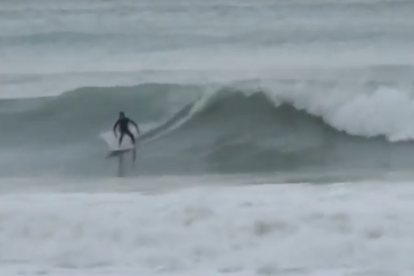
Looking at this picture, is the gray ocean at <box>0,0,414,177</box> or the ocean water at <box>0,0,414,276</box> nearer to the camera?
the ocean water at <box>0,0,414,276</box>

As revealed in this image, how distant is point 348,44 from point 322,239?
13275 mm

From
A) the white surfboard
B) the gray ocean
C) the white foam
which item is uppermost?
the gray ocean

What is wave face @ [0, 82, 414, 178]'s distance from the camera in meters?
12.1

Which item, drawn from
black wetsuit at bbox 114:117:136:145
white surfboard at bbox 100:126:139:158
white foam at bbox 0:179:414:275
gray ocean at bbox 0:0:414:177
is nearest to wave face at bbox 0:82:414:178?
gray ocean at bbox 0:0:414:177

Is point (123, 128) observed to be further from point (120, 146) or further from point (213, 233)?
point (213, 233)

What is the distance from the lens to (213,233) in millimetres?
7633

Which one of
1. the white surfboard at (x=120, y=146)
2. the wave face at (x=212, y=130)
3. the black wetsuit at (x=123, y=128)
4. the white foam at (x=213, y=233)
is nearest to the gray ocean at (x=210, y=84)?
the wave face at (x=212, y=130)

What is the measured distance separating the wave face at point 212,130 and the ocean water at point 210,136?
1.6 inches

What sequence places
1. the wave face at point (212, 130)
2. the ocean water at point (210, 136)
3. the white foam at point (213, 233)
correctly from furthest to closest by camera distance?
1. the wave face at point (212, 130)
2. the ocean water at point (210, 136)
3. the white foam at point (213, 233)

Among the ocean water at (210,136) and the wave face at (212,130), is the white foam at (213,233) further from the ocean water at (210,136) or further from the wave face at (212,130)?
the wave face at (212,130)

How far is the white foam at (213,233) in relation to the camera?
276 inches

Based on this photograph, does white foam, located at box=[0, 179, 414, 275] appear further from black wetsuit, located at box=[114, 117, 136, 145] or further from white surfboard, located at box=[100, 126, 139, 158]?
black wetsuit, located at box=[114, 117, 136, 145]

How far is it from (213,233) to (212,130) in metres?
6.55

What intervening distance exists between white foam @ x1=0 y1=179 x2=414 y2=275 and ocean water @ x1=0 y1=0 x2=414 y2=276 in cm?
2
